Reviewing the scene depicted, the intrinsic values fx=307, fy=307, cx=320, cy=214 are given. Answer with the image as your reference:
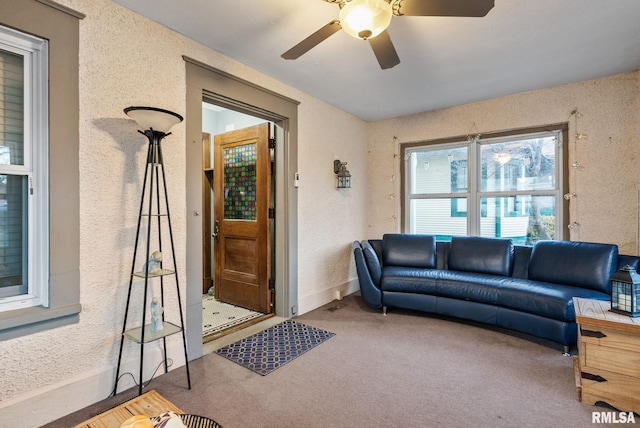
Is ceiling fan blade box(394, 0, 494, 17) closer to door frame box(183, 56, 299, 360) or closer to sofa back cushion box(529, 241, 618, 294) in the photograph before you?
door frame box(183, 56, 299, 360)

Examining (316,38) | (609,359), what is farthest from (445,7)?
(609,359)

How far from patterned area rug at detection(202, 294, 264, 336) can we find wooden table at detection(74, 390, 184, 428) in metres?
1.68

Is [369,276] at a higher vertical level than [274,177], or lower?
lower

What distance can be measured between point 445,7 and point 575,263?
277 centimetres

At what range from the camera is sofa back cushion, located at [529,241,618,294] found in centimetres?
282

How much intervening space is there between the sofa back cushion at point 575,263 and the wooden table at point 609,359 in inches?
44.1

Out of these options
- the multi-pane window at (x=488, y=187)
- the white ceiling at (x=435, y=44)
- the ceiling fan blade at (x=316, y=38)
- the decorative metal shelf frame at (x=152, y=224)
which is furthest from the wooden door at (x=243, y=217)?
the multi-pane window at (x=488, y=187)

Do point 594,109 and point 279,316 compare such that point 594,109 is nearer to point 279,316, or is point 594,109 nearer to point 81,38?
point 279,316

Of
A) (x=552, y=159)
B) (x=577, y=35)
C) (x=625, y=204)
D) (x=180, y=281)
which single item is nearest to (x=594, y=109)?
(x=552, y=159)

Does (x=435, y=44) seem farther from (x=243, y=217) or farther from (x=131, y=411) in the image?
(x=131, y=411)

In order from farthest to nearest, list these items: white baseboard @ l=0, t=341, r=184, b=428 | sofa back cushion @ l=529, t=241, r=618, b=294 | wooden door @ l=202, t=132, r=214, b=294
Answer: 1. wooden door @ l=202, t=132, r=214, b=294
2. sofa back cushion @ l=529, t=241, r=618, b=294
3. white baseboard @ l=0, t=341, r=184, b=428

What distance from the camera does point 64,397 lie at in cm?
178

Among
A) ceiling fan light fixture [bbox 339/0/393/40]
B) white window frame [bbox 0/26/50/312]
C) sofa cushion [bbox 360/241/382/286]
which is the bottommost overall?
sofa cushion [bbox 360/241/382/286]

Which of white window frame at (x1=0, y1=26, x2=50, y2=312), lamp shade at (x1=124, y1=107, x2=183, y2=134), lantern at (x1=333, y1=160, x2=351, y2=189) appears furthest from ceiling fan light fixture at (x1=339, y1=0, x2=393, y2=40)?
lantern at (x1=333, y1=160, x2=351, y2=189)
